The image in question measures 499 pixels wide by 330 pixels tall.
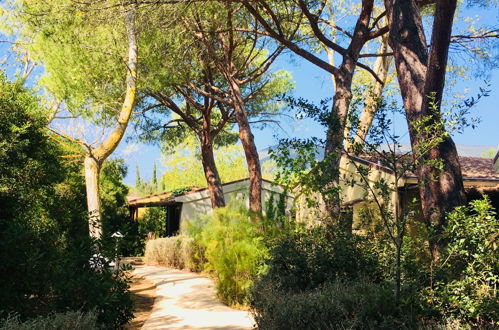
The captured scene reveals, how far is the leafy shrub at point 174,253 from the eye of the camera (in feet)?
54.0

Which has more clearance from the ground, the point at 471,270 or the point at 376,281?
the point at 471,270

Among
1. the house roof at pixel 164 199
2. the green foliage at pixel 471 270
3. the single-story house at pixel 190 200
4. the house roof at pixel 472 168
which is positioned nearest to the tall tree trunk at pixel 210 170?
the single-story house at pixel 190 200

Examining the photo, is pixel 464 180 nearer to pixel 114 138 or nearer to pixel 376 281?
pixel 376 281

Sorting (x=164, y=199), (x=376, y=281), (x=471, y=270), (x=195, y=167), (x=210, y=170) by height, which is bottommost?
(x=376, y=281)

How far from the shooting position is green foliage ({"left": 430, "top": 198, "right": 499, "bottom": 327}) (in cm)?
504

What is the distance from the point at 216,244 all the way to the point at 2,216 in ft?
16.5

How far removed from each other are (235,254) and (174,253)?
8.08 metres

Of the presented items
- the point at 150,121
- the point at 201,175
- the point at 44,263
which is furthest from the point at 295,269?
the point at 201,175

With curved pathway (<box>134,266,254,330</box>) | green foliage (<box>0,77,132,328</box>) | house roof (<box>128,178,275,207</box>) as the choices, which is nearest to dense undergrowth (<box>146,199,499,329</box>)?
curved pathway (<box>134,266,254,330</box>)

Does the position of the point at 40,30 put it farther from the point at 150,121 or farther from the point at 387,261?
the point at 387,261

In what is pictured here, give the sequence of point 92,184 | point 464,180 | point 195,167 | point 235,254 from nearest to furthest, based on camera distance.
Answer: point 235,254 < point 92,184 < point 464,180 < point 195,167

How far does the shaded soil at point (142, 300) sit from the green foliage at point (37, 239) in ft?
5.57

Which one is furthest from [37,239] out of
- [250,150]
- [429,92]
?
[250,150]

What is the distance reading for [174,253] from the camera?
58.4 ft
